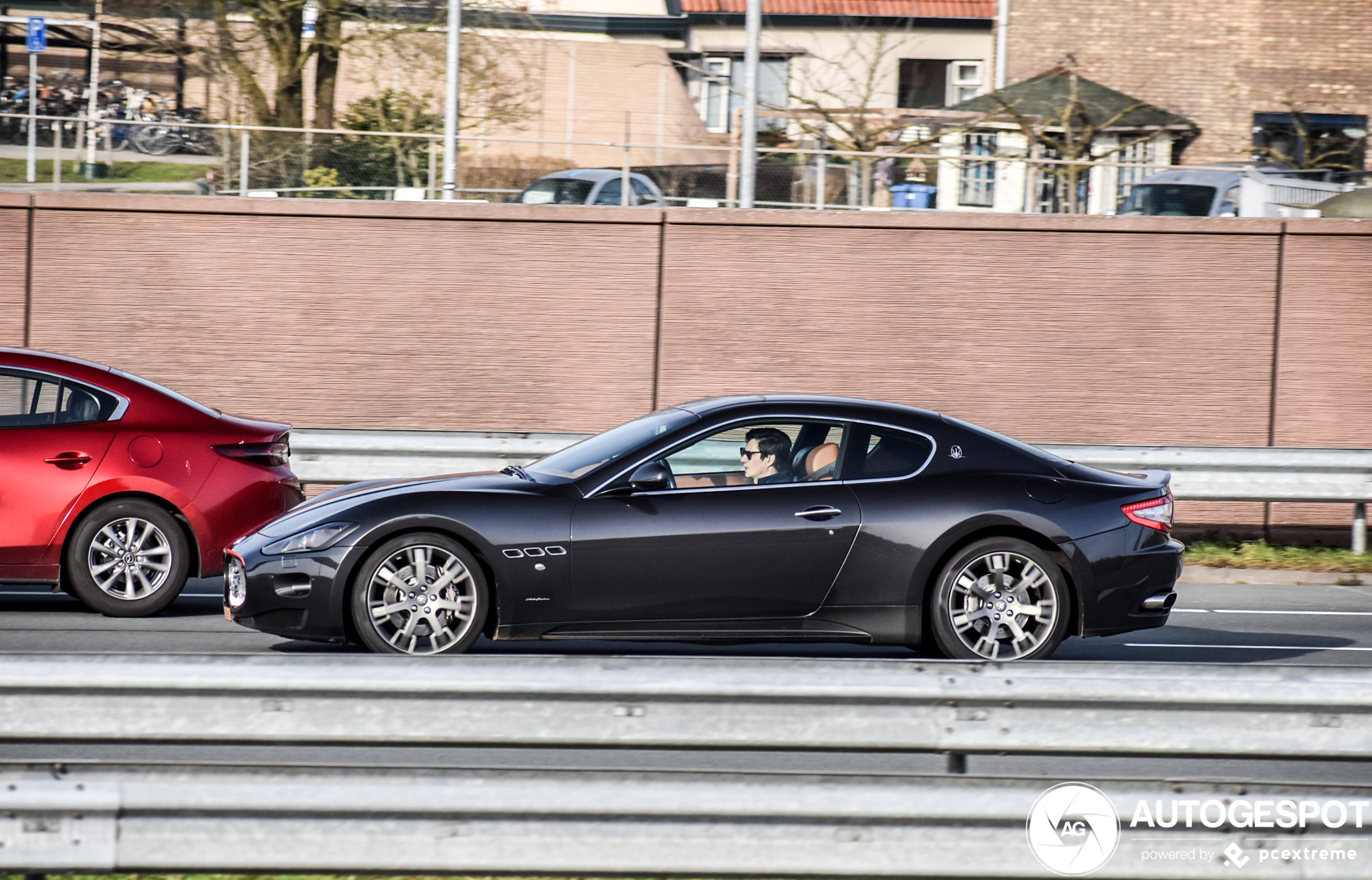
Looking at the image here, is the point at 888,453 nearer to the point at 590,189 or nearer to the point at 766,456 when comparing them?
the point at 766,456

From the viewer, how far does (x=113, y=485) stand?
841 centimetres

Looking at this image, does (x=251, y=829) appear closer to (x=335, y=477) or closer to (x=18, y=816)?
(x=18, y=816)

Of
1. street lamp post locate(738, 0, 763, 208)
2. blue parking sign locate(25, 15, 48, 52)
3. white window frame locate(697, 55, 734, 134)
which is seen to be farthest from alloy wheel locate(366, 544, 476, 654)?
white window frame locate(697, 55, 734, 134)

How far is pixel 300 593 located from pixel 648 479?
173 centimetres

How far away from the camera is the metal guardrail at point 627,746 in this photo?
3.48 metres

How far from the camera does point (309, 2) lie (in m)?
23.2

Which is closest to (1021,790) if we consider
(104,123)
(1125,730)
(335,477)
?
(1125,730)

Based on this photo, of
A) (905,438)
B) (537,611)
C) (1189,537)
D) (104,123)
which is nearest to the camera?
(537,611)

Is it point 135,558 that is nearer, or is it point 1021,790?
point 1021,790

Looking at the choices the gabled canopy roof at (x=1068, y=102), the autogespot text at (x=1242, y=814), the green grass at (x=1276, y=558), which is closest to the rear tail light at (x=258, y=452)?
the autogespot text at (x=1242, y=814)

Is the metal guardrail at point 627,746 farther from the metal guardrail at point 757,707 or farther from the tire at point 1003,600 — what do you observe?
the tire at point 1003,600

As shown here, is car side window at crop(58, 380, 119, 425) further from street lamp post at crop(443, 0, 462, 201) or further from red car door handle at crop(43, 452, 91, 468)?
street lamp post at crop(443, 0, 462, 201)

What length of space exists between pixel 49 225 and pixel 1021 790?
13.0 m

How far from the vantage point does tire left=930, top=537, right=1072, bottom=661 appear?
23.7 feet
